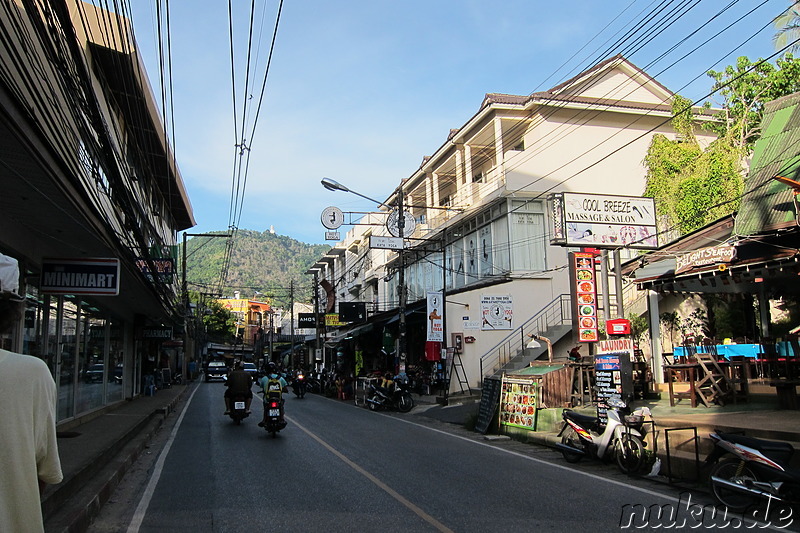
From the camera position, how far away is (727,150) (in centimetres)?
2333

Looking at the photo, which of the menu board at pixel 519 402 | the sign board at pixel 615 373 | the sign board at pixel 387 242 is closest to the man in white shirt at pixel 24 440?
the sign board at pixel 615 373

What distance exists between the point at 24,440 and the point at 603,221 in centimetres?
1556

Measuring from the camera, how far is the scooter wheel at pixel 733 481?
6.74 m

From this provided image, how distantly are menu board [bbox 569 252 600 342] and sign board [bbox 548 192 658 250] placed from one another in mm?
784

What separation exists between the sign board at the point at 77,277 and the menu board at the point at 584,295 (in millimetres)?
10415

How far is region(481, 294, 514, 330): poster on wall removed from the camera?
2458 cm

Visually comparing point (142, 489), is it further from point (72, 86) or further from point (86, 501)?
point (72, 86)

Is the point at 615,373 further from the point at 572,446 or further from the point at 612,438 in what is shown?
the point at 612,438

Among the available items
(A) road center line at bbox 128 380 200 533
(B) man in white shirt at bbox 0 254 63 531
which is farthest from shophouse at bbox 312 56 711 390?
(B) man in white shirt at bbox 0 254 63 531

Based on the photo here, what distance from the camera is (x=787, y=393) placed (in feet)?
37.6

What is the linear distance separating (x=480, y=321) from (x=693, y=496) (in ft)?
55.6

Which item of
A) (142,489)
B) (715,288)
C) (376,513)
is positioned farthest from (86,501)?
(715,288)

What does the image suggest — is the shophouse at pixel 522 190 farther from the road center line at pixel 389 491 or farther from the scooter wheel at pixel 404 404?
the road center line at pixel 389 491

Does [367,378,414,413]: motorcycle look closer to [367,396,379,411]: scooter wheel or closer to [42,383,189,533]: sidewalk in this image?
[367,396,379,411]: scooter wheel
